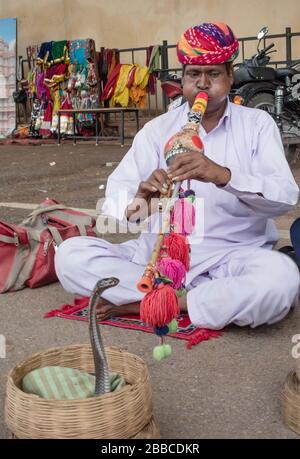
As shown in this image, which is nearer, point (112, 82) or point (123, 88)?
point (123, 88)

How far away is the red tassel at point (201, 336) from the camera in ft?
8.95

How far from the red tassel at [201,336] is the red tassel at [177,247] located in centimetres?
68

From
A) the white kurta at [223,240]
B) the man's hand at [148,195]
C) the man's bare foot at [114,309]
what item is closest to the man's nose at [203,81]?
the white kurta at [223,240]

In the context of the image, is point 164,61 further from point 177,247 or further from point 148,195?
point 177,247

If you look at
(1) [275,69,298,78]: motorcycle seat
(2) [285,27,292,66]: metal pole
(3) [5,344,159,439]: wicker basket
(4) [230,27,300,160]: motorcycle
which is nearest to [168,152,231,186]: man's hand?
(3) [5,344,159,439]: wicker basket

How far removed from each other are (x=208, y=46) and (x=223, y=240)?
0.81m

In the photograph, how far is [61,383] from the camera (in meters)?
1.95

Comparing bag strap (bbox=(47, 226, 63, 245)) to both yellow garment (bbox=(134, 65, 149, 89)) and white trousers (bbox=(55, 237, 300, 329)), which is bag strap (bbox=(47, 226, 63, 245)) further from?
yellow garment (bbox=(134, 65, 149, 89))

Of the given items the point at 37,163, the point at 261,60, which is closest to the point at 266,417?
the point at 261,60

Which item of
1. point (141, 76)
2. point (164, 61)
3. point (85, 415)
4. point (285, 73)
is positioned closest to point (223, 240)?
point (85, 415)

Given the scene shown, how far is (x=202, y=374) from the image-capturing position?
2.48 meters

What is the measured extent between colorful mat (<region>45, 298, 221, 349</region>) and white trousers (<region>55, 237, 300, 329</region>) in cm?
4

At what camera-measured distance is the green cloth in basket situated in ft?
6.27
